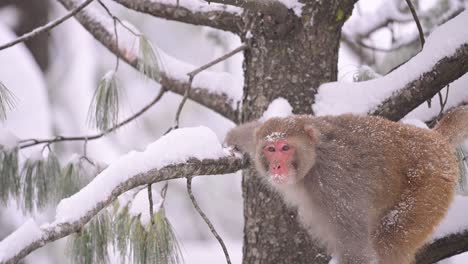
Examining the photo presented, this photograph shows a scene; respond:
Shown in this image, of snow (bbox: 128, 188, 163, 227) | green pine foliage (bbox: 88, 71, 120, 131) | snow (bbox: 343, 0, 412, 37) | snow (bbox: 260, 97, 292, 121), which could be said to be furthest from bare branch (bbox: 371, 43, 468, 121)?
snow (bbox: 343, 0, 412, 37)

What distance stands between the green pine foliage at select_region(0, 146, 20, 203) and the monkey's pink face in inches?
50.8

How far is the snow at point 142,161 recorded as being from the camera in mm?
2398

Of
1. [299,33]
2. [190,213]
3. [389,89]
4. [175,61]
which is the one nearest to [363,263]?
[389,89]

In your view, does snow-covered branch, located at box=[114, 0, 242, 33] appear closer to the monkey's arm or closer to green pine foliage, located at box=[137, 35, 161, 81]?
green pine foliage, located at box=[137, 35, 161, 81]

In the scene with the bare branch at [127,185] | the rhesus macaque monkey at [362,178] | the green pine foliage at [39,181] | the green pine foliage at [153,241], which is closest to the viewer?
the bare branch at [127,185]

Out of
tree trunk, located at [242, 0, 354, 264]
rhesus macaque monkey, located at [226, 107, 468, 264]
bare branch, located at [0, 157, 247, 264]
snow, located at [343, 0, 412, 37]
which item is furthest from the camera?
snow, located at [343, 0, 412, 37]

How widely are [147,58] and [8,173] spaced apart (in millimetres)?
878

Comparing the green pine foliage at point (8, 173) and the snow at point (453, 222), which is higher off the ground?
the green pine foliage at point (8, 173)

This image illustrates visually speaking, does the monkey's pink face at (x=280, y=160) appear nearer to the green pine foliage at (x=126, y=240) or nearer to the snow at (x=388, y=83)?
the snow at (x=388, y=83)

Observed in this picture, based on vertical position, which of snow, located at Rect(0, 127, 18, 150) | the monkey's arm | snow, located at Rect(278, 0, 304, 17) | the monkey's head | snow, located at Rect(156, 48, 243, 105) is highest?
snow, located at Rect(278, 0, 304, 17)

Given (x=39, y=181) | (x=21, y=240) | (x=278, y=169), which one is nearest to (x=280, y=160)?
(x=278, y=169)

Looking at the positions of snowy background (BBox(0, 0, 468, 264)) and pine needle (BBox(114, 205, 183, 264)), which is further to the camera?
snowy background (BBox(0, 0, 468, 264))

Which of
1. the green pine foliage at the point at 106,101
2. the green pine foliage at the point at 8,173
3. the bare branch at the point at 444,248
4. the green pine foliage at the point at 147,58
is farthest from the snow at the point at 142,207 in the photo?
the bare branch at the point at 444,248

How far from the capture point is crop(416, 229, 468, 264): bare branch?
3.09 m
